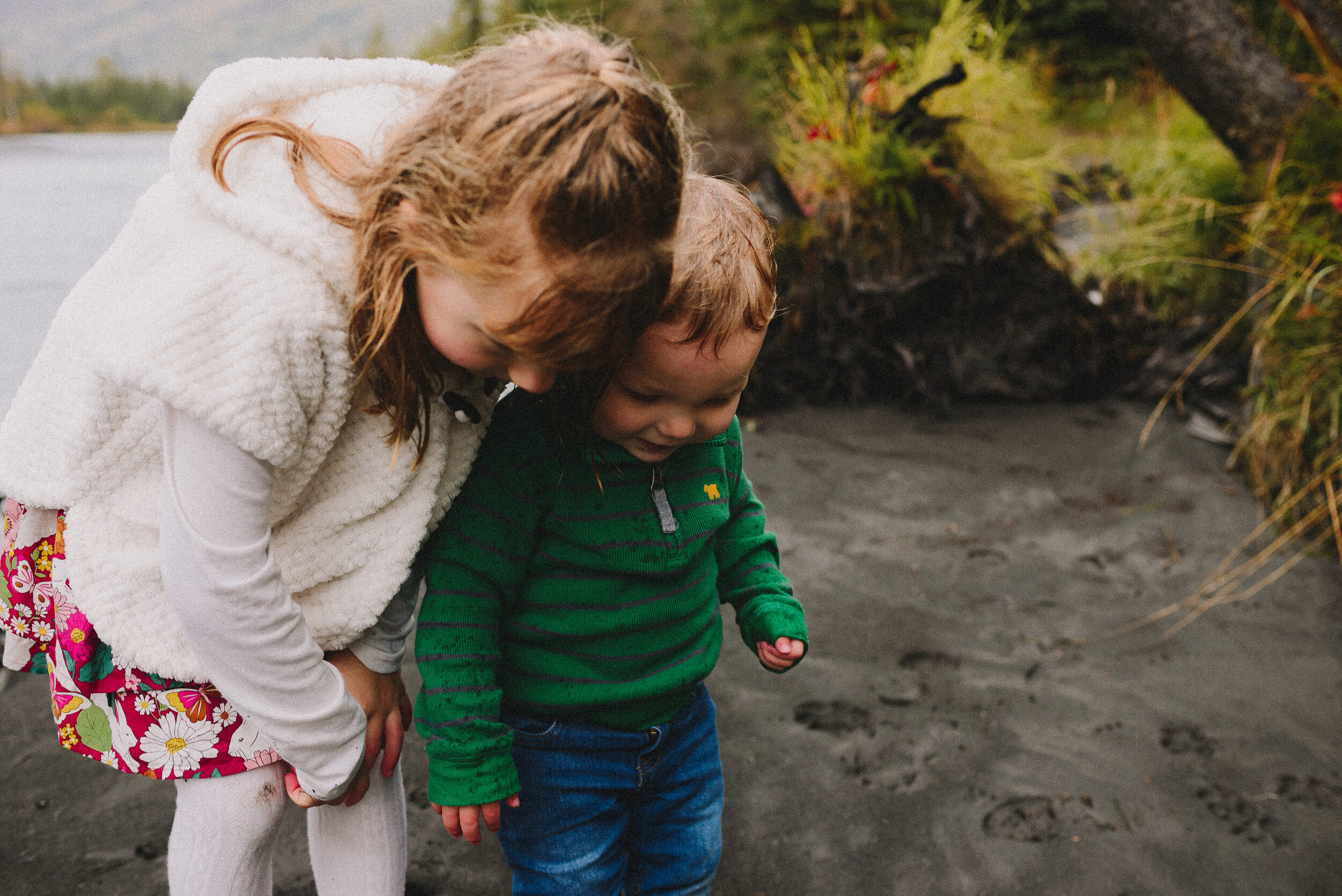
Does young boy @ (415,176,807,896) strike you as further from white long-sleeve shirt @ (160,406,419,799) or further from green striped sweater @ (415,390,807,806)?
white long-sleeve shirt @ (160,406,419,799)

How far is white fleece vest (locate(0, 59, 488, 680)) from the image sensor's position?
926 millimetres

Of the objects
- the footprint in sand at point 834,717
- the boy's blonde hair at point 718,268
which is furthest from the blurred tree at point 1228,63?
the boy's blonde hair at point 718,268

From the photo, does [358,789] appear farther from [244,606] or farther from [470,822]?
[244,606]

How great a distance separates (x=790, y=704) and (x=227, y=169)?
1.81m

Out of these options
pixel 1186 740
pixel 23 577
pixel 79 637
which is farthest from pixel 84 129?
pixel 1186 740

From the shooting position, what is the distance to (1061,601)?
2.80 m

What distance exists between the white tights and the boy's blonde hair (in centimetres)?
79

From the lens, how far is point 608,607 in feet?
4.18

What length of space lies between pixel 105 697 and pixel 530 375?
72cm

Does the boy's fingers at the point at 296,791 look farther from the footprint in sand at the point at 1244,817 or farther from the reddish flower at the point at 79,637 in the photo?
the footprint in sand at the point at 1244,817

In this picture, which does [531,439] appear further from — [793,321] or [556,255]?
[793,321]

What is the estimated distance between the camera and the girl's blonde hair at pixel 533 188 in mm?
890

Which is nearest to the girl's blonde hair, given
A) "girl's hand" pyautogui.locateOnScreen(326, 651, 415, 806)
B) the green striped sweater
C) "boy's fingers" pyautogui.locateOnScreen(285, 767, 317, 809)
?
the green striped sweater

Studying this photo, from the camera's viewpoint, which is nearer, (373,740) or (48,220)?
(373,740)
